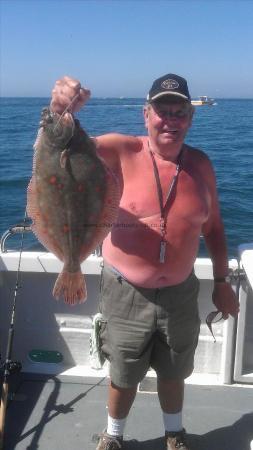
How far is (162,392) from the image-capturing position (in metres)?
2.95

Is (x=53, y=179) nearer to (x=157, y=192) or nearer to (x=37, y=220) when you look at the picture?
(x=37, y=220)

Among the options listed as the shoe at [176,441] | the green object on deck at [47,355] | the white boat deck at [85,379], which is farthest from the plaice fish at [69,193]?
the green object on deck at [47,355]

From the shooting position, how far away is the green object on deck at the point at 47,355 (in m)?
4.03

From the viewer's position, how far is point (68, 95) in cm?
212

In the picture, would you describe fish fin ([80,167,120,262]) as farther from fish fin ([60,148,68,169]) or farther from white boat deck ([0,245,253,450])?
white boat deck ([0,245,253,450])

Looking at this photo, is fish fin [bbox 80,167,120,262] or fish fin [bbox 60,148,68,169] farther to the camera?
fish fin [bbox 80,167,120,262]

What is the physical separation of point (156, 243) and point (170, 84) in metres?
0.81

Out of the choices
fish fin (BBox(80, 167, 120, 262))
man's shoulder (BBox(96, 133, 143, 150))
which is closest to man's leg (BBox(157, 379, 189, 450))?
fish fin (BBox(80, 167, 120, 262))

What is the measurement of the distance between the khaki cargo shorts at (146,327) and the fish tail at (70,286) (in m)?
0.40

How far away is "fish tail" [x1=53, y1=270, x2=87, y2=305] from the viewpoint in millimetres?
2309

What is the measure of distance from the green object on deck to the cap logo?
2.40 meters

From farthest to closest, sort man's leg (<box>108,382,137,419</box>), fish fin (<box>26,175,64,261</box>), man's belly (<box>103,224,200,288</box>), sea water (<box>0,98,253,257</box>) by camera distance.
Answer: sea water (<box>0,98,253,257</box>) < man's leg (<box>108,382,137,419</box>) < man's belly (<box>103,224,200,288</box>) < fish fin (<box>26,175,64,261</box>)

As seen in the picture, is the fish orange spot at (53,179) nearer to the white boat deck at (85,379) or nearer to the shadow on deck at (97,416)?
the white boat deck at (85,379)

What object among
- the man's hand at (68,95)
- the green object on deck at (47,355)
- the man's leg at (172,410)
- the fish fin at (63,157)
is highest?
the man's hand at (68,95)
